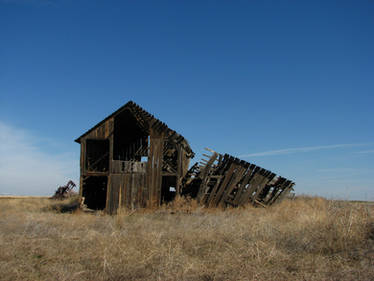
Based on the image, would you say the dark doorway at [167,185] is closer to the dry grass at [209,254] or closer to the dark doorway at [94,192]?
the dark doorway at [94,192]

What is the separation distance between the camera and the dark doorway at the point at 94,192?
71.3ft

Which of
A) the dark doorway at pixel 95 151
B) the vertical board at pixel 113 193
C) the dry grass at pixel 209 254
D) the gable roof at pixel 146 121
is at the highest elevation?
the gable roof at pixel 146 121

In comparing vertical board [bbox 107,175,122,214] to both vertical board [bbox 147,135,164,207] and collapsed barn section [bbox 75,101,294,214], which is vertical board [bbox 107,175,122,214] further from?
vertical board [bbox 147,135,164,207]

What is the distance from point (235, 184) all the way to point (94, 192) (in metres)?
11.7

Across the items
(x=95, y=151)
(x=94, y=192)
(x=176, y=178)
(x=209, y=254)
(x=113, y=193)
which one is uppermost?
(x=95, y=151)

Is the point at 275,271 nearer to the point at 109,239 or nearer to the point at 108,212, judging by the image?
the point at 109,239

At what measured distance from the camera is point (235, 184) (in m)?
16.9

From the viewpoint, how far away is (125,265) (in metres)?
5.49

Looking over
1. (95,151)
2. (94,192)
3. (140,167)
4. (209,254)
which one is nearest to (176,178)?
(140,167)

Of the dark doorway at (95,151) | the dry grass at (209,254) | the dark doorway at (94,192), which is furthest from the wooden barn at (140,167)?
the dry grass at (209,254)

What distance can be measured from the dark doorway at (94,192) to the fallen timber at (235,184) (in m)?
8.34

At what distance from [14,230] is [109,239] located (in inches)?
189

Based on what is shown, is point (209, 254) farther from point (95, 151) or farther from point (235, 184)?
point (95, 151)

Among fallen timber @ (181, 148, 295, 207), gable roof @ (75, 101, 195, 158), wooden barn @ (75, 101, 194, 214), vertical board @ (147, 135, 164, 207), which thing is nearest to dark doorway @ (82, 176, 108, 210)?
wooden barn @ (75, 101, 194, 214)
